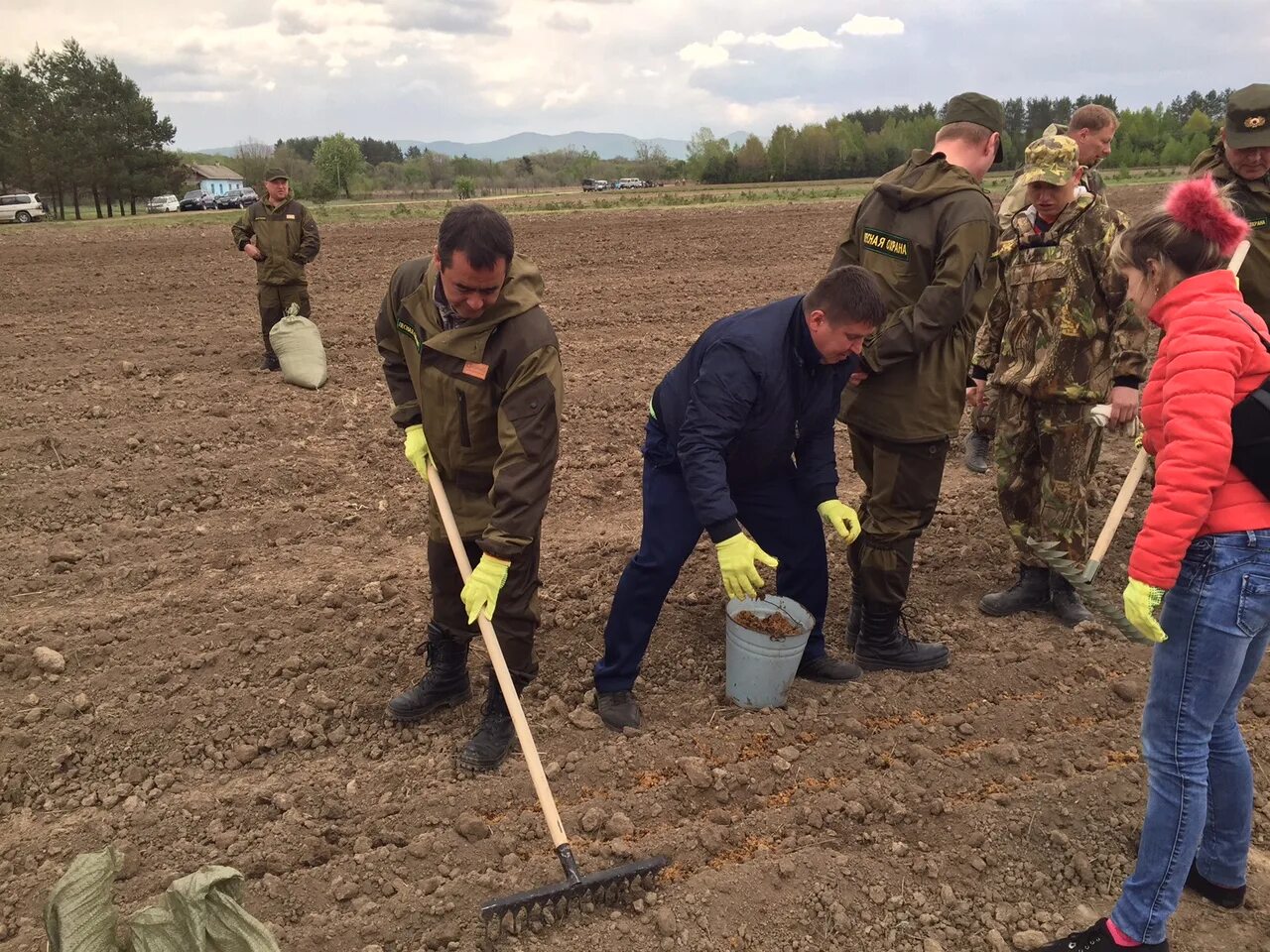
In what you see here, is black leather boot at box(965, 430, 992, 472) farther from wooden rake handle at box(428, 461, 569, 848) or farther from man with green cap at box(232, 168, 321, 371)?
man with green cap at box(232, 168, 321, 371)

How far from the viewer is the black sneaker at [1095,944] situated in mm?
2393

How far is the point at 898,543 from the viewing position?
378 centimetres

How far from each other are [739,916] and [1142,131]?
72.9 metres

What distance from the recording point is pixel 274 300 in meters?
8.59

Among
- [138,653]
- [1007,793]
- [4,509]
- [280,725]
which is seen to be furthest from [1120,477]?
[4,509]

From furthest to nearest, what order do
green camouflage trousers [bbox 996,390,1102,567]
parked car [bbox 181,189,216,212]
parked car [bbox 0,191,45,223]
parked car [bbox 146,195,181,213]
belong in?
parked car [bbox 146,195,181,213], parked car [bbox 181,189,216,212], parked car [bbox 0,191,45,223], green camouflage trousers [bbox 996,390,1102,567]

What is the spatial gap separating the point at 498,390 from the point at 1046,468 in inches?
100

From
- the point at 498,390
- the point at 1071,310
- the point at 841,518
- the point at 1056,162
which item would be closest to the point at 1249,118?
the point at 1056,162

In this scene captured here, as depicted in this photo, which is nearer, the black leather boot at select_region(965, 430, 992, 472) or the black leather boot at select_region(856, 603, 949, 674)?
the black leather boot at select_region(856, 603, 949, 674)

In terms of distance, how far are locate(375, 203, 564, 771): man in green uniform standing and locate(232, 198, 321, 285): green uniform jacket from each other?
224 inches

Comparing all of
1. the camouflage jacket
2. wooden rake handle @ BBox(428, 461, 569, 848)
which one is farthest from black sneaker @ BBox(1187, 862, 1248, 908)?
the camouflage jacket

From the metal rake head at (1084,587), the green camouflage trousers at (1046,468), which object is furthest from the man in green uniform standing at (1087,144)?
the metal rake head at (1084,587)

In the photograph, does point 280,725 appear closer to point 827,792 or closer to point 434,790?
point 434,790

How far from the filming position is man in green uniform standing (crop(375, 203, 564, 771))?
2799 mm
